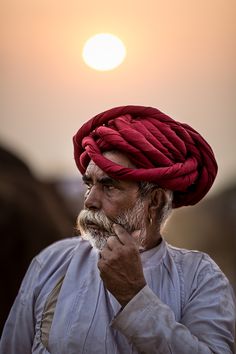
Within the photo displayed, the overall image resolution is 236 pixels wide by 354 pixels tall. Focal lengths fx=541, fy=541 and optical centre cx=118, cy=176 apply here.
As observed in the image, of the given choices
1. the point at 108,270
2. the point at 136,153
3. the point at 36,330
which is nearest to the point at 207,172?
the point at 136,153

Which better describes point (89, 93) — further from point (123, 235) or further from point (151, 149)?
point (123, 235)

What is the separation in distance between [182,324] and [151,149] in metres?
0.49

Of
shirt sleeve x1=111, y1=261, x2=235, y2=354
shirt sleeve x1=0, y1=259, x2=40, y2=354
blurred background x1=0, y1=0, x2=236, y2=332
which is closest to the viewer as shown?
shirt sleeve x1=111, y1=261, x2=235, y2=354

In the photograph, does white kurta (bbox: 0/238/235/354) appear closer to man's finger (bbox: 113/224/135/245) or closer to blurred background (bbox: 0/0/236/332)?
man's finger (bbox: 113/224/135/245)

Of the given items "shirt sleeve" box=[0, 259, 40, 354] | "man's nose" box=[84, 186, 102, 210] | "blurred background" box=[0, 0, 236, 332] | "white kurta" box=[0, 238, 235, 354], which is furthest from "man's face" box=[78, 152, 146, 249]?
"blurred background" box=[0, 0, 236, 332]

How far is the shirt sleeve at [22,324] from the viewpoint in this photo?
165 centimetres

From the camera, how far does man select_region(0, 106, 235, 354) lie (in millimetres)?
1427

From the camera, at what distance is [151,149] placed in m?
1.54

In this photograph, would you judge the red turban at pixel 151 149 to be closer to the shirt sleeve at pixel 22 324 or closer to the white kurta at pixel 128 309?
the white kurta at pixel 128 309

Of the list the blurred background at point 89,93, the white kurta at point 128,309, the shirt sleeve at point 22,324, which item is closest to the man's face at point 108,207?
the white kurta at point 128,309

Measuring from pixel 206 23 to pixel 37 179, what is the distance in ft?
3.57

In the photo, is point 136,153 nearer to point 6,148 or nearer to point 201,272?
point 201,272

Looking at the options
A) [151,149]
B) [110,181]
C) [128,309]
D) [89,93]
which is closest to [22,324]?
[128,309]

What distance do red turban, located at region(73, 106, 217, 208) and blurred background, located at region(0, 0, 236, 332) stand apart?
57 cm
